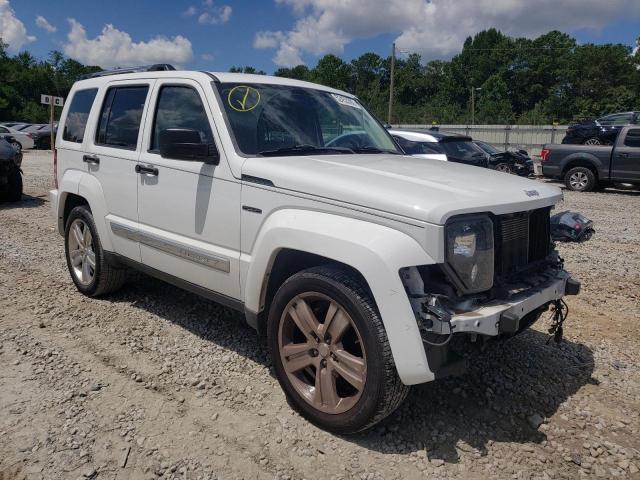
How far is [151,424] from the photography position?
10.2 ft

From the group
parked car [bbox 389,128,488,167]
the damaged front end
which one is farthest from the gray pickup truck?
the damaged front end

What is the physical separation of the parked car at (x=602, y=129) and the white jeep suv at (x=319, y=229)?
15820 millimetres

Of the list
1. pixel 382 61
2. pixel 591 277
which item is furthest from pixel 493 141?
pixel 382 61

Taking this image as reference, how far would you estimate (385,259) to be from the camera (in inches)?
102

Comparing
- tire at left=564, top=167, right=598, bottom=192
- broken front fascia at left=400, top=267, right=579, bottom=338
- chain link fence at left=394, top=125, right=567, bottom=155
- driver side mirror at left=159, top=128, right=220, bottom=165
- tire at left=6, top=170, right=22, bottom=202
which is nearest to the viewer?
broken front fascia at left=400, top=267, right=579, bottom=338

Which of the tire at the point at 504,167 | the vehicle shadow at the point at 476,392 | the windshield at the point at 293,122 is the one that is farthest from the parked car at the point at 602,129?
the windshield at the point at 293,122

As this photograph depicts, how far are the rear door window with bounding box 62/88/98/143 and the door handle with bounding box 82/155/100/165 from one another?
0.25 meters

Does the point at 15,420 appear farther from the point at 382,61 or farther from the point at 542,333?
the point at 382,61

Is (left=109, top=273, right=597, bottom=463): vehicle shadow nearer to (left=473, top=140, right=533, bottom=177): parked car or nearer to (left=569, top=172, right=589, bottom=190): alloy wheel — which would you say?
(left=473, top=140, right=533, bottom=177): parked car

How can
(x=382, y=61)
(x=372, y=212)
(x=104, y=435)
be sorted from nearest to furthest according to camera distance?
1. (x=372, y=212)
2. (x=104, y=435)
3. (x=382, y=61)

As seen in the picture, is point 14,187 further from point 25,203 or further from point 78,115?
point 78,115

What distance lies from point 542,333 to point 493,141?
30.2 meters

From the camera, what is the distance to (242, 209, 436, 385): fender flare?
2566 mm

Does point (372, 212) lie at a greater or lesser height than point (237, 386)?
greater
